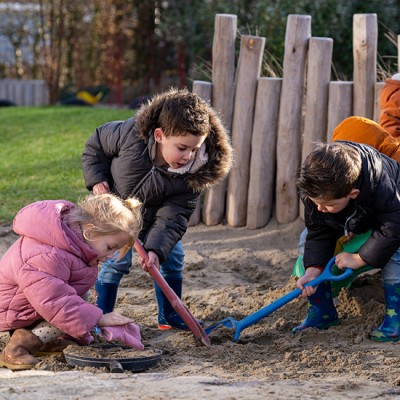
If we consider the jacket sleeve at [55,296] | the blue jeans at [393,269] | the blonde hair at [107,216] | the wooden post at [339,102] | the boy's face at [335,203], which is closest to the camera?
the jacket sleeve at [55,296]

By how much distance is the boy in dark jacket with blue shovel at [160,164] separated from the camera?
417 centimetres

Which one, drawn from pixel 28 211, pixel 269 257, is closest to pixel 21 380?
pixel 28 211

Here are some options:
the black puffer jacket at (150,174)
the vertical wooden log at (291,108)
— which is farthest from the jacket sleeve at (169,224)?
the vertical wooden log at (291,108)

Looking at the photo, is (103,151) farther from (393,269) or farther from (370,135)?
(393,269)

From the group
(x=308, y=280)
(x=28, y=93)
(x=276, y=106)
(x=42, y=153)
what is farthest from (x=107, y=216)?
(x=28, y=93)

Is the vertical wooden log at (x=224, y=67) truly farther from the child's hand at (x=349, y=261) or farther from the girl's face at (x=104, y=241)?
the girl's face at (x=104, y=241)

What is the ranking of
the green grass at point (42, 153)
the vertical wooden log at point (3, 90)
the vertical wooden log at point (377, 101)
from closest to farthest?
the vertical wooden log at point (377, 101), the green grass at point (42, 153), the vertical wooden log at point (3, 90)

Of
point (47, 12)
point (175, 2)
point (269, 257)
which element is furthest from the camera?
point (47, 12)

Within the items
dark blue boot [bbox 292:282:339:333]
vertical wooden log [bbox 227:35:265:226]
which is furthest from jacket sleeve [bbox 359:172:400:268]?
vertical wooden log [bbox 227:35:265:226]

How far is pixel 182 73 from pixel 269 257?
7.92 m

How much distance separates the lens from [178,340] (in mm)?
4355

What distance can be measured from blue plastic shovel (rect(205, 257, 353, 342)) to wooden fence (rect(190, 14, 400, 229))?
197 cm

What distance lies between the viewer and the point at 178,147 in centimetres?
417

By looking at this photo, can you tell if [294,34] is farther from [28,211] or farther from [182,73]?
[182,73]
